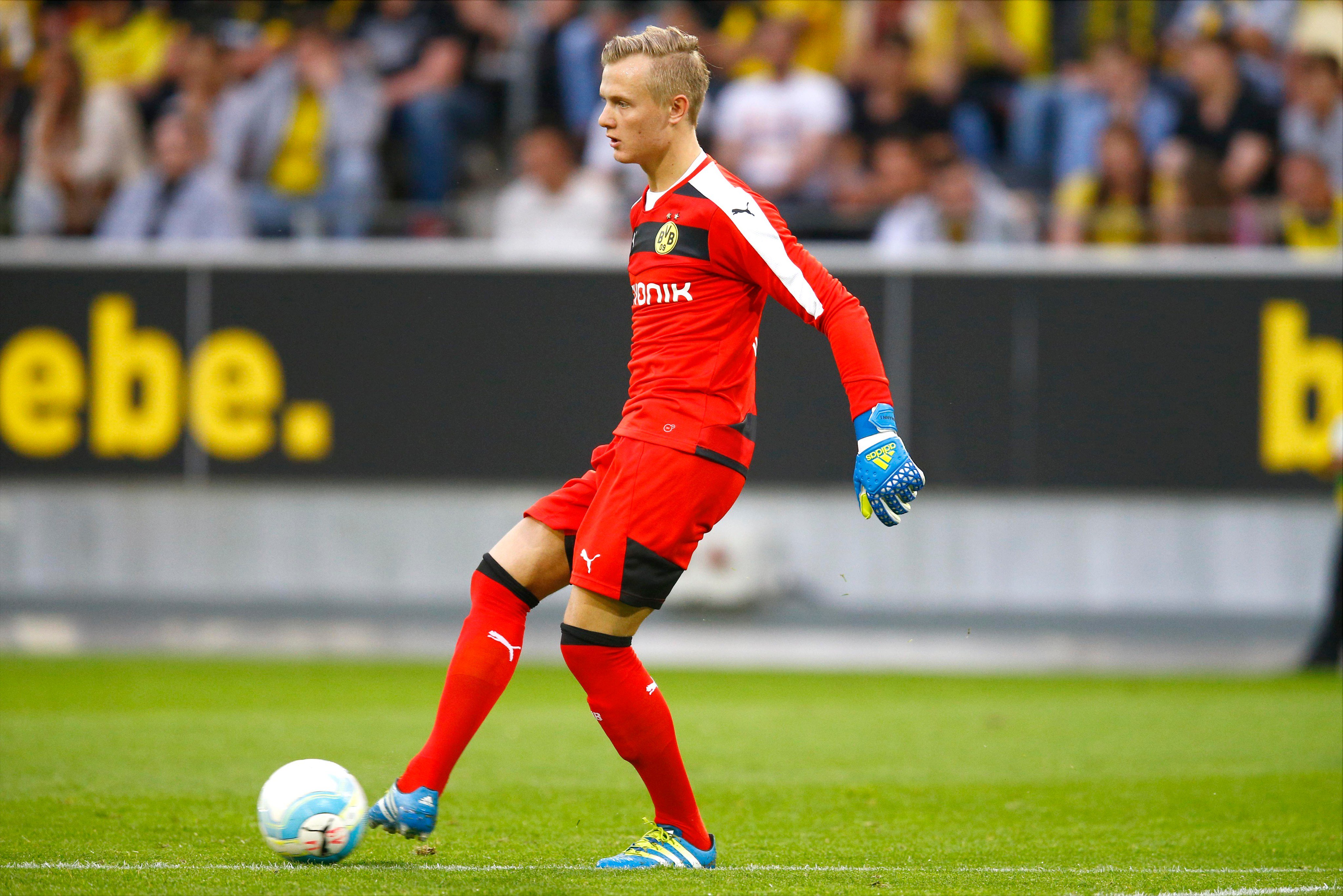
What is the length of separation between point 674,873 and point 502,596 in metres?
0.96

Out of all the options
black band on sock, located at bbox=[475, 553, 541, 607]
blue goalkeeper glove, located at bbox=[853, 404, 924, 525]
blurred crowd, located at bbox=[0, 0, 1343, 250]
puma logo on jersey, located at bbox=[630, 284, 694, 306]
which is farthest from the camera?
blurred crowd, located at bbox=[0, 0, 1343, 250]

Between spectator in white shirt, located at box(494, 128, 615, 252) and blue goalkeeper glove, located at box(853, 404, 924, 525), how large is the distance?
31.2ft

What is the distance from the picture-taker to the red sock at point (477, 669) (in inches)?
188

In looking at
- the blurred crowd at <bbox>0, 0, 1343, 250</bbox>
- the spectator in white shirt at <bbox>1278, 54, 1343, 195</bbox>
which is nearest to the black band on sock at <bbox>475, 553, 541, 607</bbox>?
the blurred crowd at <bbox>0, 0, 1343, 250</bbox>

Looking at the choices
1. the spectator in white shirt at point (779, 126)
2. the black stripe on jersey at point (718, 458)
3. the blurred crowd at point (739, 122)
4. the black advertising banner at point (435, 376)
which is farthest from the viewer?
the spectator in white shirt at point (779, 126)


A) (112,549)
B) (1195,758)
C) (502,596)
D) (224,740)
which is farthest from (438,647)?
(502,596)

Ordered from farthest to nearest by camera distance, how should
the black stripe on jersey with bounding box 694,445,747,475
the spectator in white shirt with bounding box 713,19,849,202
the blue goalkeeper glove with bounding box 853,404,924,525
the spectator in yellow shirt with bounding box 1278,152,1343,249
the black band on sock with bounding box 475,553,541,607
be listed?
the spectator in white shirt with bounding box 713,19,849,202, the spectator in yellow shirt with bounding box 1278,152,1343,249, the black band on sock with bounding box 475,553,541,607, the black stripe on jersey with bounding box 694,445,747,475, the blue goalkeeper glove with bounding box 853,404,924,525

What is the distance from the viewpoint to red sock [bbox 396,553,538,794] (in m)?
4.77

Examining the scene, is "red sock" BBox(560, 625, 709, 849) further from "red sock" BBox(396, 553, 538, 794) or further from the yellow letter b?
the yellow letter b

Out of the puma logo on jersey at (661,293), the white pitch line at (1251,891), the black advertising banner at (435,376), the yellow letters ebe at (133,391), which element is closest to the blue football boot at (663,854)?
the white pitch line at (1251,891)

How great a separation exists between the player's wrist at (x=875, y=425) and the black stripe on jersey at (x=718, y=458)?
39cm

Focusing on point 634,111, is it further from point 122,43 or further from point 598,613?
point 122,43

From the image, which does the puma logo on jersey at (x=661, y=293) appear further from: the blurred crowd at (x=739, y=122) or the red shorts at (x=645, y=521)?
the blurred crowd at (x=739, y=122)

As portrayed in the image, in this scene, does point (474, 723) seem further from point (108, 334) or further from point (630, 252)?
point (108, 334)
